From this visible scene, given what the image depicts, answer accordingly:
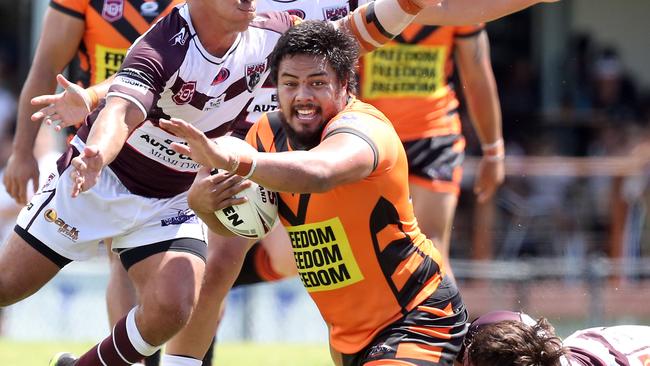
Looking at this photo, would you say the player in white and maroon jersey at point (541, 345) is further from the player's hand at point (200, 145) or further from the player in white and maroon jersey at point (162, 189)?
the player's hand at point (200, 145)

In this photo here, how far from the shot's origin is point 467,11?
18.8ft

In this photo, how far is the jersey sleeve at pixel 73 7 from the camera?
618 cm

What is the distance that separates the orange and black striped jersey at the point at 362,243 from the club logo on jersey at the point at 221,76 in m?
0.39

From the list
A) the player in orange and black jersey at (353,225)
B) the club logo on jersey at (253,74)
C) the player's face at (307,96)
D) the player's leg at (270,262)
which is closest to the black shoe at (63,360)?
the player in orange and black jersey at (353,225)

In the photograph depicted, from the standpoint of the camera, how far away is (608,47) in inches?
614

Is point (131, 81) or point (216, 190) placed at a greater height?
point (131, 81)

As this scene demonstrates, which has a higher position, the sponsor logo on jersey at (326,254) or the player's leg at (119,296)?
the sponsor logo on jersey at (326,254)

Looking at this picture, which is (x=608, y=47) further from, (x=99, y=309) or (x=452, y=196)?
(x=452, y=196)

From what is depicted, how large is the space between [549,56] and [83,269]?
301 inches

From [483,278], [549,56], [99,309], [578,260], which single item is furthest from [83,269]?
[549,56]

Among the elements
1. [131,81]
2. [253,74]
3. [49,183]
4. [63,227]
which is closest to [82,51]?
[49,183]

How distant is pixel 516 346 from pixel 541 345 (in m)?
0.10

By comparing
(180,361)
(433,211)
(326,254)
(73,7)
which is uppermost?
(73,7)

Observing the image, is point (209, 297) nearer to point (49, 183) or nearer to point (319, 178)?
point (49, 183)
